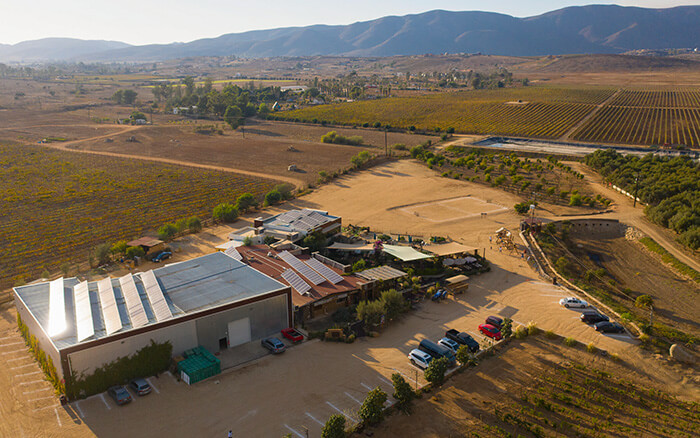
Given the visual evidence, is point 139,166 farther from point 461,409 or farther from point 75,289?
point 461,409

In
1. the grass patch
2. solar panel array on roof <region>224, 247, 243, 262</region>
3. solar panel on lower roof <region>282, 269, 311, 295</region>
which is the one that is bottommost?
the grass patch

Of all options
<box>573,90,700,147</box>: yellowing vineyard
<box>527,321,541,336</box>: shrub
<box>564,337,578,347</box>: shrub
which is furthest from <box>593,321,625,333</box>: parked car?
<box>573,90,700,147</box>: yellowing vineyard

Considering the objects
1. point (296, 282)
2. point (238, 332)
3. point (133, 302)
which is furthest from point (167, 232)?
point (238, 332)

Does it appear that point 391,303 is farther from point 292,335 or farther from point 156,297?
point 156,297

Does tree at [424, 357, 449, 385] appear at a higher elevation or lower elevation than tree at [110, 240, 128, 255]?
higher

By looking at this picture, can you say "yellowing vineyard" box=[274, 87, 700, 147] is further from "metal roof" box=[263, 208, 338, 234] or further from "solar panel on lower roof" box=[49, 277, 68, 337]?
"solar panel on lower roof" box=[49, 277, 68, 337]

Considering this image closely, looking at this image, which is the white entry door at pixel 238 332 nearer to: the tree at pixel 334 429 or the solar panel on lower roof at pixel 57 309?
the solar panel on lower roof at pixel 57 309

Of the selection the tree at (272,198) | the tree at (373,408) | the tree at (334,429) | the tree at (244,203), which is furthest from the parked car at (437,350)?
the tree at (272,198)
